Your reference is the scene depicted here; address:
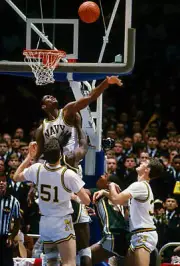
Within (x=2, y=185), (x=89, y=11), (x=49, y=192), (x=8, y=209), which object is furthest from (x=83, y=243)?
(x=89, y=11)

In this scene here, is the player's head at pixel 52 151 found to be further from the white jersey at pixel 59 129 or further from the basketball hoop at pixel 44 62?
the basketball hoop at pixel 44 62

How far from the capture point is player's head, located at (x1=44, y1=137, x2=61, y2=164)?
1356 centimetres

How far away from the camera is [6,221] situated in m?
16.2

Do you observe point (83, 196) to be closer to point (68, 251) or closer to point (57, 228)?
point (57, 228)

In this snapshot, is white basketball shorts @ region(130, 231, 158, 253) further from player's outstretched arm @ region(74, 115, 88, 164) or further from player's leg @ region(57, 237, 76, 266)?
player's outstretched arm @ region(74, 115, 88, 164)

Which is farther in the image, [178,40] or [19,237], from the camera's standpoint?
[178,40]

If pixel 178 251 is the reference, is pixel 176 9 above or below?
above

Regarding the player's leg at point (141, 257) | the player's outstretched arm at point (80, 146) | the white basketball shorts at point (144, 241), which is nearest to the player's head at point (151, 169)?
the white basketball shorts at point (144, 241)

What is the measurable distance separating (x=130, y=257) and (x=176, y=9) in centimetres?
1469

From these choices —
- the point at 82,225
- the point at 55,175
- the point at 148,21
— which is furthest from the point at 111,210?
the point at 148,21

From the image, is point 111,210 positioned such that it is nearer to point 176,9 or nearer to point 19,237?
point 19,237

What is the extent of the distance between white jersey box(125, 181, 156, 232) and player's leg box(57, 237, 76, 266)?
1122 millimetres

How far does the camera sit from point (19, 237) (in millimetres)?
17188

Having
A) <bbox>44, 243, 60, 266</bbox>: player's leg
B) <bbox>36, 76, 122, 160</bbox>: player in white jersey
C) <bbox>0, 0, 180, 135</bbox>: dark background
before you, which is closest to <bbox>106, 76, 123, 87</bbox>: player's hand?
<bbox>36, 76, 122, 160</bbox>: player in white jersey
